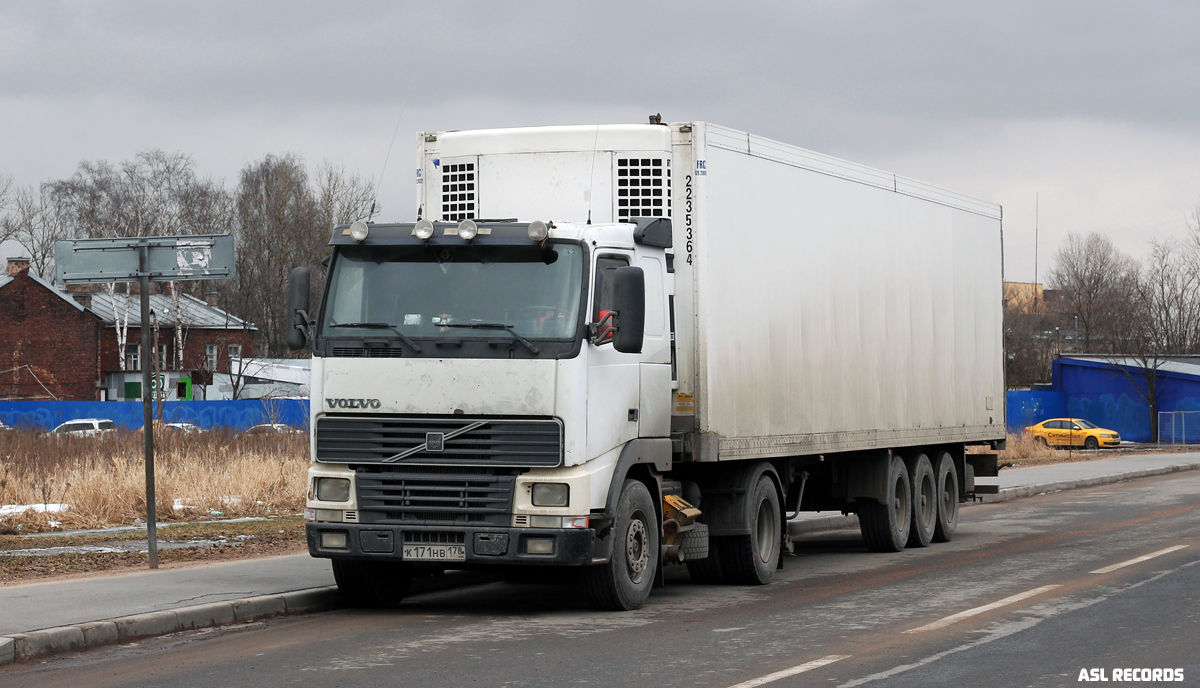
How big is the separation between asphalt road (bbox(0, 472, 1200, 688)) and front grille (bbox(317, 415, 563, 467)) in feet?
4.21

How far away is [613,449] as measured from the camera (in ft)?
36.4

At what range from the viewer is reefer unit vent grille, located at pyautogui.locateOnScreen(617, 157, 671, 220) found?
40.3ft

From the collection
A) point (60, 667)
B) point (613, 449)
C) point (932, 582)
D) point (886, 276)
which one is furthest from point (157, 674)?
point (886, 276)

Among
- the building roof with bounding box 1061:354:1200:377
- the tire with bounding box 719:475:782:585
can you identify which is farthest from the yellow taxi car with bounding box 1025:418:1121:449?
the tire with bounding box 719:475:782:585

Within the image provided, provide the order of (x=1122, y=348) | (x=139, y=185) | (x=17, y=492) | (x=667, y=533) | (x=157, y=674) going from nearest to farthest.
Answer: (x=157, y=674) → (x=667, y=533) → (x=17, y=492) → (x=1122, y=348) → (x=139, y=185)

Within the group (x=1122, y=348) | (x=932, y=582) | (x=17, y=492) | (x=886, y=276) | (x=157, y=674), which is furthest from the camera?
(x=1122, y=348)

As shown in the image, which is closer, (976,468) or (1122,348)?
(976,468)

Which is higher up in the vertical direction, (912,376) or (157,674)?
(912,376)

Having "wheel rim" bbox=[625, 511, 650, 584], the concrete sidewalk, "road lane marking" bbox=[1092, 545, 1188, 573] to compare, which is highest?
"wheel rim" bbox=[625, 511, 650, 584]

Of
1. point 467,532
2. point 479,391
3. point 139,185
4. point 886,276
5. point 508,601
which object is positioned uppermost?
point 139,185

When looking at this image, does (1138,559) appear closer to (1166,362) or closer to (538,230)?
(538,230)

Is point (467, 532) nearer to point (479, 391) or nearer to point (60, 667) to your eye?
point (479, 391)

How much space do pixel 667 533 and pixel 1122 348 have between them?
196 ft

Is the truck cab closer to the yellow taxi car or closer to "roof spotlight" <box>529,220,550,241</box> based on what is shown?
"roof spotlight" <box>529,220,550,241</box>
